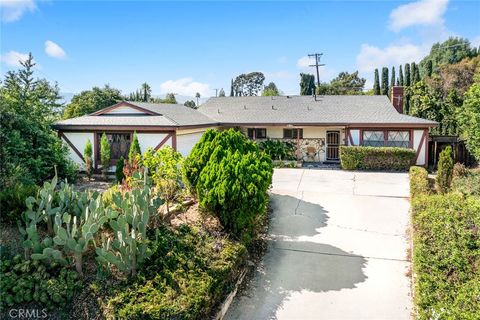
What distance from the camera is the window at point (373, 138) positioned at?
18.9 metres

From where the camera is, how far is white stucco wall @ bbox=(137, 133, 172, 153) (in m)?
16.4

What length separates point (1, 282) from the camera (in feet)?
16.1

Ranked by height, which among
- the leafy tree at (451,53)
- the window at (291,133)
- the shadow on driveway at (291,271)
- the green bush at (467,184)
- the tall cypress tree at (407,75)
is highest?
the leafy tree at (451,53)

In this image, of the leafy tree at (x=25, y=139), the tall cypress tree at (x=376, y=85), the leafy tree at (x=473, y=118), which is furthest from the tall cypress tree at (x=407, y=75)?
the leafy tree at (x=25, y=139)

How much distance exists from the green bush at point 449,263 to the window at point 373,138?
13.0 metres

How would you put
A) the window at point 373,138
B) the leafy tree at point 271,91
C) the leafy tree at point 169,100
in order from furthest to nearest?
the leafy tree at point 169,100 → the leafy tree at point 271,91 → the window at point 373,138

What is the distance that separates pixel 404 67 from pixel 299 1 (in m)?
31.6

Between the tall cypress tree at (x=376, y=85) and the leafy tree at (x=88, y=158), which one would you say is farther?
the tall cypress tree at (x=376, y=85)

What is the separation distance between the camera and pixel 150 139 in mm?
16578

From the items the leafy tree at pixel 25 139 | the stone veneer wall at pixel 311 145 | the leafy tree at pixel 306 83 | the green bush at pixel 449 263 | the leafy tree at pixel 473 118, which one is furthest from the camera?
the leafy tree at pixel 306 83

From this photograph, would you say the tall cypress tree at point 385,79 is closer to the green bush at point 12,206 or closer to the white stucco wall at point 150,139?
the white stucco wall at point 150,139

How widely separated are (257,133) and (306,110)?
332cm

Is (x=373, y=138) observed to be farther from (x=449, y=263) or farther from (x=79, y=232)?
(x=79, y=232)

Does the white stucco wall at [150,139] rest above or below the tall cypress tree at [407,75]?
below
